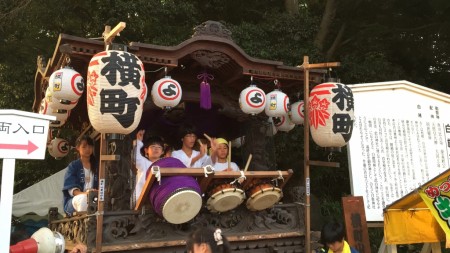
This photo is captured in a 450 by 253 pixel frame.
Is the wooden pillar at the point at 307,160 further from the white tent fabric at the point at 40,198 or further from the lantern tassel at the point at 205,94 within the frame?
the white tent fabric at the point at 40,198

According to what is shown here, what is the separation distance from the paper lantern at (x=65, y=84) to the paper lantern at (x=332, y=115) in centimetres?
331

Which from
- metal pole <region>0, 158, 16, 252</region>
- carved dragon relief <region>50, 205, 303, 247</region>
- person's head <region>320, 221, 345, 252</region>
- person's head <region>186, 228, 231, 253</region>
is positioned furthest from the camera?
carved dragon relief <region>50, 205, 303, 247</region>

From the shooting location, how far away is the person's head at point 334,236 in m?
4.44

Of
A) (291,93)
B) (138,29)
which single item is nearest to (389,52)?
(291,93)

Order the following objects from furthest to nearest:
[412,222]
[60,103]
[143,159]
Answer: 1. [412,222]
2. [143,159]
3. [60,103]

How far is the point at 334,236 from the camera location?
4.45m

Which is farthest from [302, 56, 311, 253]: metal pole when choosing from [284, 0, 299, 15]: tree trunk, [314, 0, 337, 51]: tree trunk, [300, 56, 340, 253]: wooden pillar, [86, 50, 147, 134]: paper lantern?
[284, 0, 299, 15]: tree trunk

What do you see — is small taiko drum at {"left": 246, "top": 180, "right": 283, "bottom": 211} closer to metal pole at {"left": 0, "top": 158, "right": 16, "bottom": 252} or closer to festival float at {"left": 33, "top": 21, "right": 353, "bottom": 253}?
festival float at {"left": 33, "top": 21, "right": 353, "bottom": 253}

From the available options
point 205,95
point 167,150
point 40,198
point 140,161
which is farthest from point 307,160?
point 40,198

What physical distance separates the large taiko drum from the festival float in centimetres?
1

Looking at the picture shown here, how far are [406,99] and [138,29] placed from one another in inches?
291

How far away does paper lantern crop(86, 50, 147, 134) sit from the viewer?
4.46 metres

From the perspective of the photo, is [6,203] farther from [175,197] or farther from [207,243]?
[175,197]

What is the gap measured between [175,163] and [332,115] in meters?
2.40
